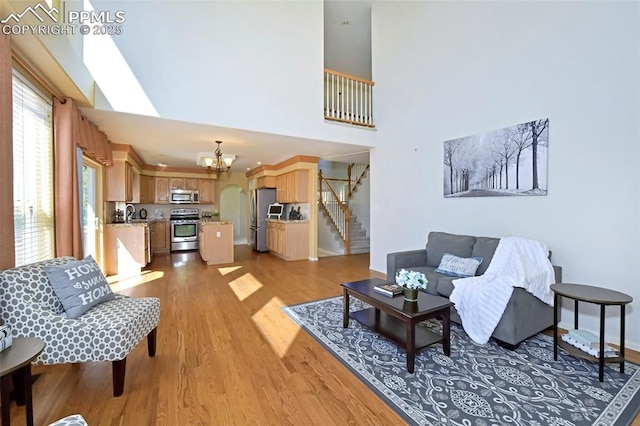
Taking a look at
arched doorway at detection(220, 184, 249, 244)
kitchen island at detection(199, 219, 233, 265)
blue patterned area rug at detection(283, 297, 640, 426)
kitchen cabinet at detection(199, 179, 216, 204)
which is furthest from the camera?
arched doorway at detection(220, 184, 249, 244)

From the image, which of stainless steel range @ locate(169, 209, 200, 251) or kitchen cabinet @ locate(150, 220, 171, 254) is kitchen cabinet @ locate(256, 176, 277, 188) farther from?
kitchen cabinet @ locate(150, 220, 171, 254)

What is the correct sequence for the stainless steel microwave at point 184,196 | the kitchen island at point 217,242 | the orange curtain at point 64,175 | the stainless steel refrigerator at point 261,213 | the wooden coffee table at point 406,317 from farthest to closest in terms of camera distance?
1. the stainless steel microwave at point 184,196
2. the stainless steel refrigerator at point 261,213
3. the kitchen island at point 217,242
4. the orange curtain at point 64,175
5. the wooden coffee table at point 406,317

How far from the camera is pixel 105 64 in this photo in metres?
3.42

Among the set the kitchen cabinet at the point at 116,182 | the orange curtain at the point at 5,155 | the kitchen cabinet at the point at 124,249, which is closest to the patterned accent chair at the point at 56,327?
the orange curtain at the point at 5,155

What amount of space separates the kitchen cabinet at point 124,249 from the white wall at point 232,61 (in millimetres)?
2737

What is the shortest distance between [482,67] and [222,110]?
11.9 feet

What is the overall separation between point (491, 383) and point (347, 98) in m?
4.84

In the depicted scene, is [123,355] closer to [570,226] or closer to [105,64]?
[105,64]

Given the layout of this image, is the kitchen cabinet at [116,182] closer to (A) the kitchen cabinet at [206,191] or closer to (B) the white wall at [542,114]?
(A) the kitchen cabinet at [206,191]

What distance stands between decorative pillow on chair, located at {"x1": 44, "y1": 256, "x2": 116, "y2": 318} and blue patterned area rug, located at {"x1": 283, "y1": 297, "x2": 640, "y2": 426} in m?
1.92

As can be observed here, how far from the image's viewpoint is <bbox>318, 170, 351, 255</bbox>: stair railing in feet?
24.6

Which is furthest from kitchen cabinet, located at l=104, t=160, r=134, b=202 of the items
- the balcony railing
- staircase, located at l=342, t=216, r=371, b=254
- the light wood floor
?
staircase, located at l=342, t=216, r=371, b=254

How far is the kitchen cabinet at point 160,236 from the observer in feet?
25.6

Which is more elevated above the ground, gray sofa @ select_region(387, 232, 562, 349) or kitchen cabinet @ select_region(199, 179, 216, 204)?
kitchen cabinet @ select_region(199, 179, 216, 204)
